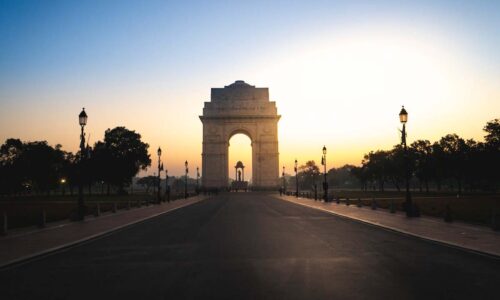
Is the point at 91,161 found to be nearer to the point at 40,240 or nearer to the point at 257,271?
the point at 40,240

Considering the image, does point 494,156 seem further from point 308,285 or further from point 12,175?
point 12,175

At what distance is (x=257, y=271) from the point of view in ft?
35.4

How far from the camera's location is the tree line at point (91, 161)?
291 feet

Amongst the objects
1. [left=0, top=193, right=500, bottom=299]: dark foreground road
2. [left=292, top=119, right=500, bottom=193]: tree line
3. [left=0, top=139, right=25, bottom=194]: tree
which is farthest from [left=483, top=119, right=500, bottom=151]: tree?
[left=0, top=139, right=25, bottom=194]: tree

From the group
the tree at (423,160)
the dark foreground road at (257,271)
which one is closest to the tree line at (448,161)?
the tree at (423,160)

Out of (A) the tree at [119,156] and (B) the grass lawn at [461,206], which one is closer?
(B) the grass lawn at [461,206]

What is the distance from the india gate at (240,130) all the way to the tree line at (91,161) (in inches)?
777

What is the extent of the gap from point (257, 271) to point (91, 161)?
281ft

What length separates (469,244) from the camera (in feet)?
49.2

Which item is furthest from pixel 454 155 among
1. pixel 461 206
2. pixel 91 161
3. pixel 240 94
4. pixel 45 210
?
pixel 45 210

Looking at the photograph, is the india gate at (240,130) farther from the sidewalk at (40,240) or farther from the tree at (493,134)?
the sidewalk at (40,240)

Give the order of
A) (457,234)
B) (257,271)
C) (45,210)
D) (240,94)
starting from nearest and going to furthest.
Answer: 1. (257,271)
2. (457,234)
3. (45,210)
4. (240,94)

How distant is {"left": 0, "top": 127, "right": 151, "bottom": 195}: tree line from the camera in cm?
8883

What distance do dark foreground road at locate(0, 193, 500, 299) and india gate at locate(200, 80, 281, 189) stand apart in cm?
9452
